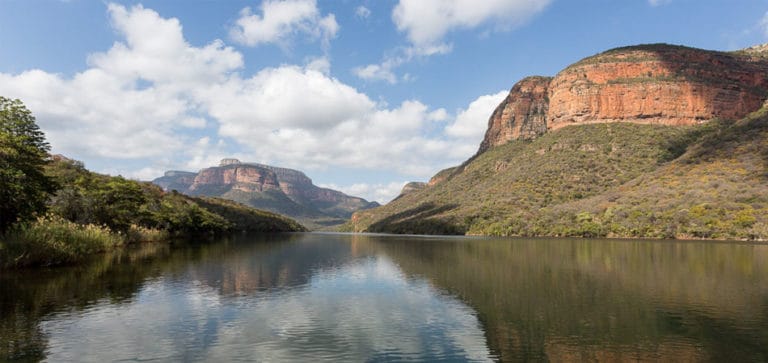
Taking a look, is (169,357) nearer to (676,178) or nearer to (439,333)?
(439,333)

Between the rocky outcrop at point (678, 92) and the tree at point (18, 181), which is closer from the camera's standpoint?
the tree at point (18, 181)

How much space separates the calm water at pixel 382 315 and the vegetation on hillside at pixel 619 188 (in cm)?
6910

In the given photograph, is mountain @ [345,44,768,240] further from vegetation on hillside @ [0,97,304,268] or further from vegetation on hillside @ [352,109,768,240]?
vegetation on hillside @ [0,97,304,268]

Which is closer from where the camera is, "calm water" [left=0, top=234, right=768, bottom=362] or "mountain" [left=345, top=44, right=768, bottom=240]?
"calm water" [left=0, top=234, right=768, bottom=362]

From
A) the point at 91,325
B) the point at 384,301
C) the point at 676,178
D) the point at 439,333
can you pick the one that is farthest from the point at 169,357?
the point at 676,178

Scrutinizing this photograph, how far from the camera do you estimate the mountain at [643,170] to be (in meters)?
96.8

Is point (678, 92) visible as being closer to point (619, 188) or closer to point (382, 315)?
point (619, 188)

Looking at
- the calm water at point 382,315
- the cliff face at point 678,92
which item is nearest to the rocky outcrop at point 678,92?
the cliff face at point 678,92

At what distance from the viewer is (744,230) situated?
8669cm

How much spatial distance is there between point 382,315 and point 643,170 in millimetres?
141125

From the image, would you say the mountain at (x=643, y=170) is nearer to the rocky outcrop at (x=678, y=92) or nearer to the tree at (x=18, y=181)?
the rocky outcrop at (x=678, y=92)

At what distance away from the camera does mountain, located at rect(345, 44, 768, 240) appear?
96750 mm

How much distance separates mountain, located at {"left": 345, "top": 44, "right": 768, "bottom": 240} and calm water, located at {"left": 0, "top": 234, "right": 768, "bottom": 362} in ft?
232

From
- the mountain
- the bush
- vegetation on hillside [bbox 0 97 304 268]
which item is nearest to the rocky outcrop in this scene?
the mountain
